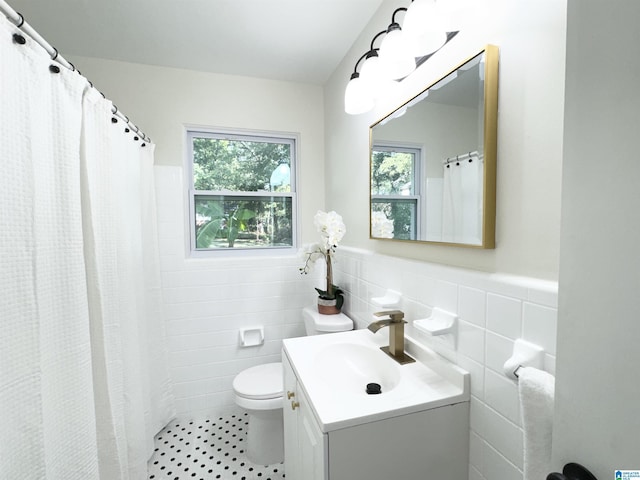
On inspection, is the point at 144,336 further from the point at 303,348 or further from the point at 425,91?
the point at 425,91

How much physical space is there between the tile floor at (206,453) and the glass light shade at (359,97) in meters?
1.97

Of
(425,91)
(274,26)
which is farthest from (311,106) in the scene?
(425,91)

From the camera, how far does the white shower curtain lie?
739mm

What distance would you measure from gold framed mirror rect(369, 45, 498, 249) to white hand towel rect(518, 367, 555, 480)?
39cm

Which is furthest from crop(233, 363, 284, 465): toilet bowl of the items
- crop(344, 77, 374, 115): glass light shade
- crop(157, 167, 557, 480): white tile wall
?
crop(344, 77, 374, 115): glass light shade

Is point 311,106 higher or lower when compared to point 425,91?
higher

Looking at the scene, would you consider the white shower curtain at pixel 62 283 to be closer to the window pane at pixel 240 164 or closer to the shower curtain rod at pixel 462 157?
the window pane at pixel 240 164

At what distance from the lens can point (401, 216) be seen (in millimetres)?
1255

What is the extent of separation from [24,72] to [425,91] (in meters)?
1.25

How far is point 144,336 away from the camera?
162cm

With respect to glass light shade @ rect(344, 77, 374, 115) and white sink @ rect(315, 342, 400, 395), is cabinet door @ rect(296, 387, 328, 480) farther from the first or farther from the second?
glass light shade @ rect(344, 77, 374, 115)

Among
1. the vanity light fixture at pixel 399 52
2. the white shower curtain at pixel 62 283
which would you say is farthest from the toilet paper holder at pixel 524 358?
the white shower curtain at pixel 62 283

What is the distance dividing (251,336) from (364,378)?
1.17m

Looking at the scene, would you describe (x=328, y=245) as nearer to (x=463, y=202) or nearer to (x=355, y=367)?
(x=355, y=367)
